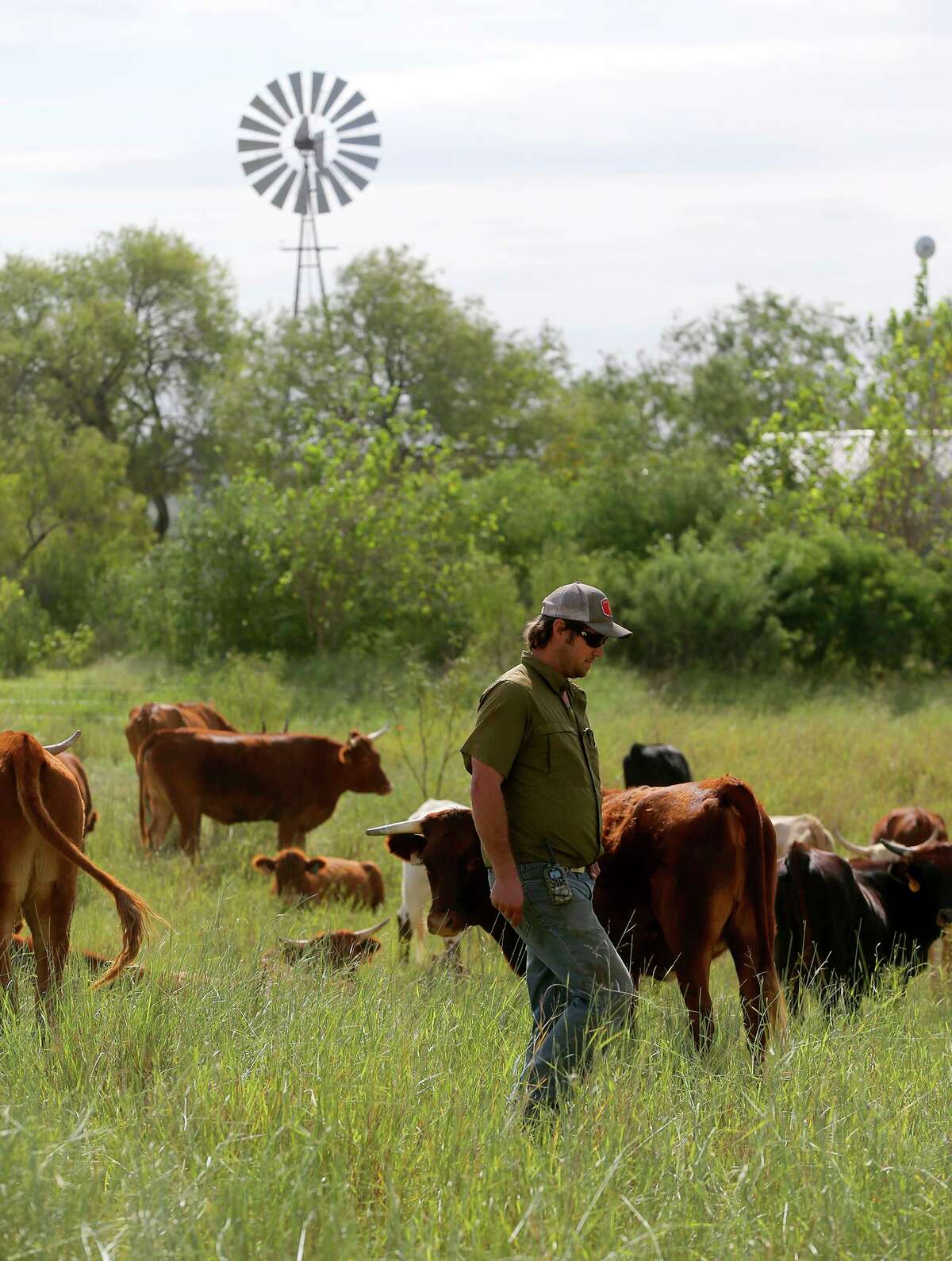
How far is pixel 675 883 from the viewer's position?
6.43m

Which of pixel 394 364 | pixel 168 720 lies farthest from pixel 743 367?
pixel 168 720

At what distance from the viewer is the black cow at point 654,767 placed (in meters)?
10.8

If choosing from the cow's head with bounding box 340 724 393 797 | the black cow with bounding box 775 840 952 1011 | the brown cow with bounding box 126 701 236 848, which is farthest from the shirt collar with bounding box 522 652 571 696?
the brown cow with bounding box 126 701 236 848

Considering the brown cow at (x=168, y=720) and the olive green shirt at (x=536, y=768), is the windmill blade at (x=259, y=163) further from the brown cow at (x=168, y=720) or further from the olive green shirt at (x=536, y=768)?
the olive green shirt at (x=536, y=768)

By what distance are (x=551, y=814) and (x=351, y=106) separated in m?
45.0

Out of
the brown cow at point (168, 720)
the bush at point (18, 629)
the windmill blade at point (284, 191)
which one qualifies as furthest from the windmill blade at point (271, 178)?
the brown cow at point (168, 720)

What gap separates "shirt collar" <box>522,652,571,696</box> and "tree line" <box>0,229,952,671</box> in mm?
13246

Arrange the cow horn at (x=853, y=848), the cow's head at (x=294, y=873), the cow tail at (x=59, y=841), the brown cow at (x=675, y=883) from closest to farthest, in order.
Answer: the cow tail at (x=59, y=841) < the brown cow at (x=675, y=883) < the cow horn at (x=853, y=848) < the cow's head at (x=294, y=873)

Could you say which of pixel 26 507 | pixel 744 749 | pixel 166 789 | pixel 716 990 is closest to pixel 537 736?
pixel 716 990

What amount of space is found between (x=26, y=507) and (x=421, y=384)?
13.8 metres

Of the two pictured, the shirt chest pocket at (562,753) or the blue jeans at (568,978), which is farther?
the shirt chest pocket at (562,753)

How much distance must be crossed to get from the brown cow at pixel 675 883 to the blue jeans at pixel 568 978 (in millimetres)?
930

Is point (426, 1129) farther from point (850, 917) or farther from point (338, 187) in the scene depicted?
point (338, 187)

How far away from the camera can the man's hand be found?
17.2 feet
